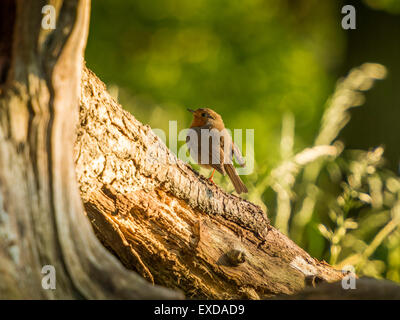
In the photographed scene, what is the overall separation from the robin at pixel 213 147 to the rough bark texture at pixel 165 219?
723 mm

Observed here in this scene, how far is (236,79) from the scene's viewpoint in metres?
6.96

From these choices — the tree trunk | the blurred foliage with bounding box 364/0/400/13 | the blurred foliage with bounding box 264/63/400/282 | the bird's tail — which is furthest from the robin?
the blurred foliage with bounding box 364/0/400/13

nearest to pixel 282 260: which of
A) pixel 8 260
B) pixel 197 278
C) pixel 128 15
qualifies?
pixel 197 278

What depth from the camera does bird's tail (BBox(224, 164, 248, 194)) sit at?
306 centimetres

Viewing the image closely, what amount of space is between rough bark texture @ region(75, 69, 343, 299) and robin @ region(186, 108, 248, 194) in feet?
2.37

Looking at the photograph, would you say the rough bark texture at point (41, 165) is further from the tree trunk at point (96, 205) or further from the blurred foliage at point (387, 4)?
the blurred foliage at point (387, 4)

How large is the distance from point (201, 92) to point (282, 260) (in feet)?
16.1

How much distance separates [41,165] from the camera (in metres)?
1.47

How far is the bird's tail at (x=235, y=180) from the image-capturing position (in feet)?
10.1

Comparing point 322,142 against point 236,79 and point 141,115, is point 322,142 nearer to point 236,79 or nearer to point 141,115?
point 141,115

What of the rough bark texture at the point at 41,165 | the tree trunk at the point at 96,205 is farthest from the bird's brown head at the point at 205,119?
the rough bark texture at the point at 41,165

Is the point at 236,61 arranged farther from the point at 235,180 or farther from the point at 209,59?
the point at 235,180

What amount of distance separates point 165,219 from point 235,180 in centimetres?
102

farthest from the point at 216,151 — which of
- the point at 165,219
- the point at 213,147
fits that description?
the point at 165,219
